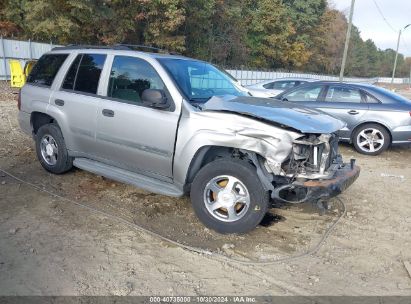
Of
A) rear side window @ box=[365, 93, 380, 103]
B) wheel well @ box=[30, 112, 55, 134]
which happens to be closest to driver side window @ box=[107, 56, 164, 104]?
wheel well @ box=[30, 112, 55, 134]

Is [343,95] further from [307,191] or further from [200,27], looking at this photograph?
[200,27]

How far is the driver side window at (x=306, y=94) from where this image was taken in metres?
9.16

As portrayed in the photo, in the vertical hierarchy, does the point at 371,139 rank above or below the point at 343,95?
below

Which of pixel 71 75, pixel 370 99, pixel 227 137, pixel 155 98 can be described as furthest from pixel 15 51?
pixel 227 137

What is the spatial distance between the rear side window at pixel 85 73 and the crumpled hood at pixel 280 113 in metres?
1.70

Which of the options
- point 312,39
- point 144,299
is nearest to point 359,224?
point 144,299

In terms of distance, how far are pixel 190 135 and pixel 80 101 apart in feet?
6.03

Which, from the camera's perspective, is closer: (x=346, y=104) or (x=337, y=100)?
(x=346, y=104)

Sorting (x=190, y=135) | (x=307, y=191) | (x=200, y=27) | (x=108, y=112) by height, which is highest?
(x=200, y=27)

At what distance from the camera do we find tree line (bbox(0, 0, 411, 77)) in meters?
28.3

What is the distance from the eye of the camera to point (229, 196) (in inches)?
163

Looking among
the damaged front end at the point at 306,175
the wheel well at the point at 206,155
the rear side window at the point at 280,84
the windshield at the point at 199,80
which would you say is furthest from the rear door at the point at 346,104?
the wheel well at the point at 206,155

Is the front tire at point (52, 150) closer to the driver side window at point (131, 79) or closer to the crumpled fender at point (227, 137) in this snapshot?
the driver side window at point (131, 79)

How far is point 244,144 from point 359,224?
1.90 m
